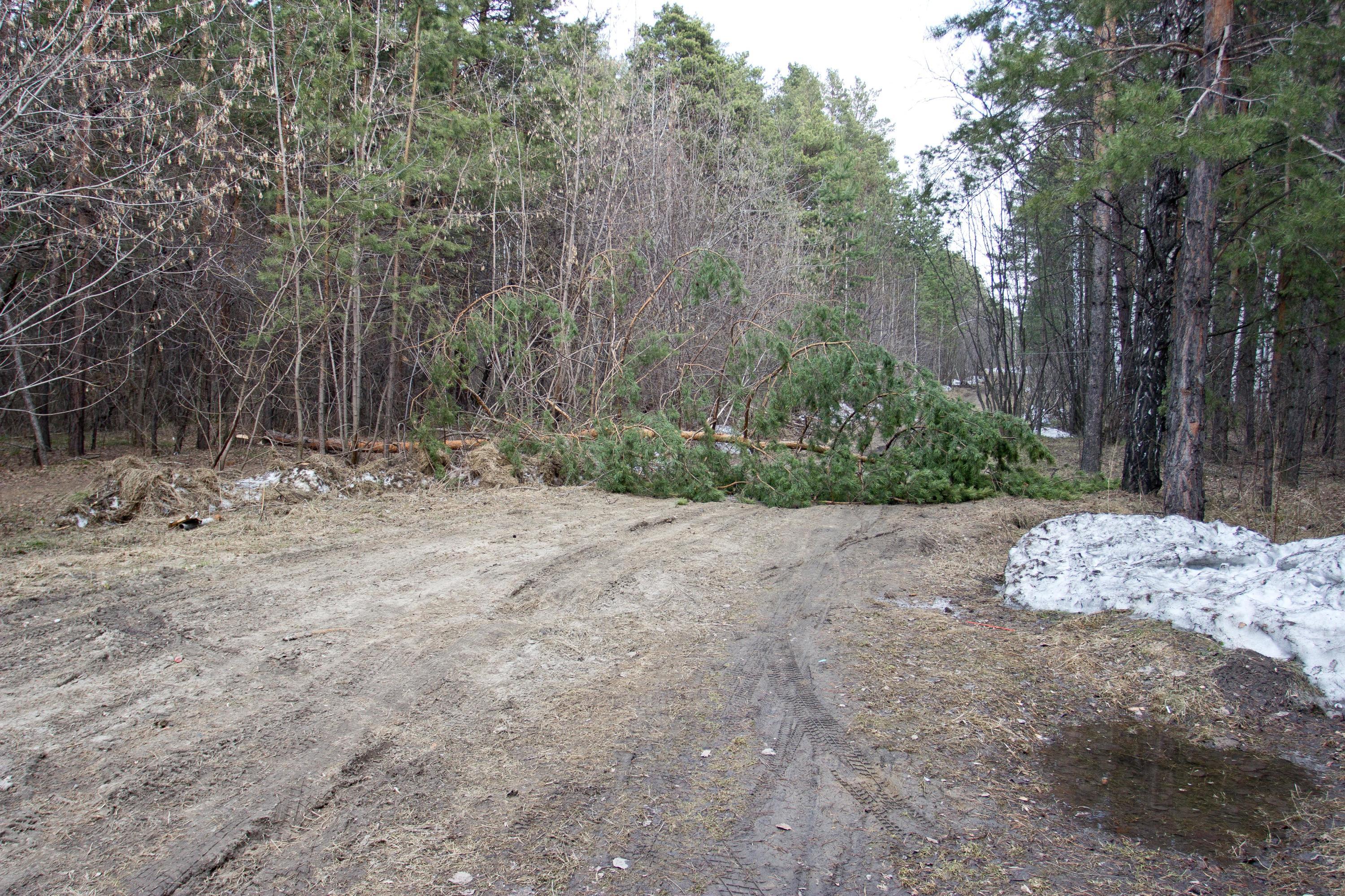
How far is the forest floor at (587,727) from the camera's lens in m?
2.49

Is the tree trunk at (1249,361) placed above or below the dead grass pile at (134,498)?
above

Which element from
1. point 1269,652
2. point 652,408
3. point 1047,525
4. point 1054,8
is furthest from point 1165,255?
point 652,408

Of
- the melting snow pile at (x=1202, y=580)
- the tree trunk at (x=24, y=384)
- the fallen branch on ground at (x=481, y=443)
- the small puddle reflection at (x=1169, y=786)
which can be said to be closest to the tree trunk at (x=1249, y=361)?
the melting snow pile at (x=1202, y=580)

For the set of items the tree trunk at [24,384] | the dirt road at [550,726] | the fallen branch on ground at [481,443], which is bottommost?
the dirt road at [550,726]

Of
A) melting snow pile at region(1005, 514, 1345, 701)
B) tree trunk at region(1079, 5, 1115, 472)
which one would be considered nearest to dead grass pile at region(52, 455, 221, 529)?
melting snow pile at region(1005, 514, 1345, 701)

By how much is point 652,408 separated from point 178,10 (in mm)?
7662

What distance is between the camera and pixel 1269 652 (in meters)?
3.93

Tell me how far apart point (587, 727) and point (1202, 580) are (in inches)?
145

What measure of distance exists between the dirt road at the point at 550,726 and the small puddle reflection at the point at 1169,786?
0.12 m

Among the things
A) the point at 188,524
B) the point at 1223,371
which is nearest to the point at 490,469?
the point at 188,524

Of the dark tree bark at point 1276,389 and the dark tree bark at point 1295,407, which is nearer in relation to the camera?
the dark tree bark at point 1276,389

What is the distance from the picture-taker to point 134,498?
736 centimetres

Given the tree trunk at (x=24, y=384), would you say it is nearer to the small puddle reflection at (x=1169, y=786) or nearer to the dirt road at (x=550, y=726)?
the dirt road at (x=550, y=726)

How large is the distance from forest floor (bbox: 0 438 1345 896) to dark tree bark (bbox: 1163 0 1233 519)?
2.22 meters
